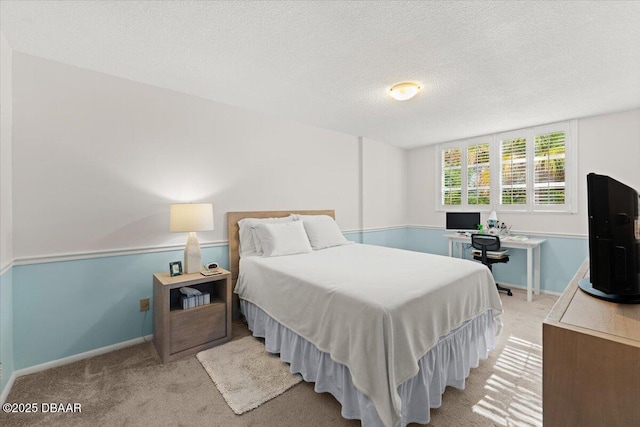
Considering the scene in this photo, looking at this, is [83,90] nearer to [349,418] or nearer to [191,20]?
[191,20]

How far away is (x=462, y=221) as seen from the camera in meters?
4.54

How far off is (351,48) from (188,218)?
1916 mm

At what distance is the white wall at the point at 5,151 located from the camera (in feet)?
5.93

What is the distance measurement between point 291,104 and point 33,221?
246cm

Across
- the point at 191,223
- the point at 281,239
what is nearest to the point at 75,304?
the point at 191,223

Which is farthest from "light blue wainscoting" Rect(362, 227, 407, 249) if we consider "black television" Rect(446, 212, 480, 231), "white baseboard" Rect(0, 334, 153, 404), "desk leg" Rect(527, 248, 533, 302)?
"white baseboard" Rect(0, 334, 153, 404)

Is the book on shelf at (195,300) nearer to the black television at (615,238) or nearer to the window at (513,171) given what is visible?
the black television at (615,238)

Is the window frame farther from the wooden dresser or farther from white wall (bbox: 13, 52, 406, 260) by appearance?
the wooden dresser

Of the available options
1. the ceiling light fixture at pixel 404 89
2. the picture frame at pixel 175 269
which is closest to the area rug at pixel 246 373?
the picture frame at pixel 175 269

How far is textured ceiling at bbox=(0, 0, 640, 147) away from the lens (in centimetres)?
164

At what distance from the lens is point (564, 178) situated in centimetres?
374

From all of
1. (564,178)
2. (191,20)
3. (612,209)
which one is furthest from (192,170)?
(564,178)

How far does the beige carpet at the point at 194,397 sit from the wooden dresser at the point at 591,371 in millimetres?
907

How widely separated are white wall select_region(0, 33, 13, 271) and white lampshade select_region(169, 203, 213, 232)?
990 mm
